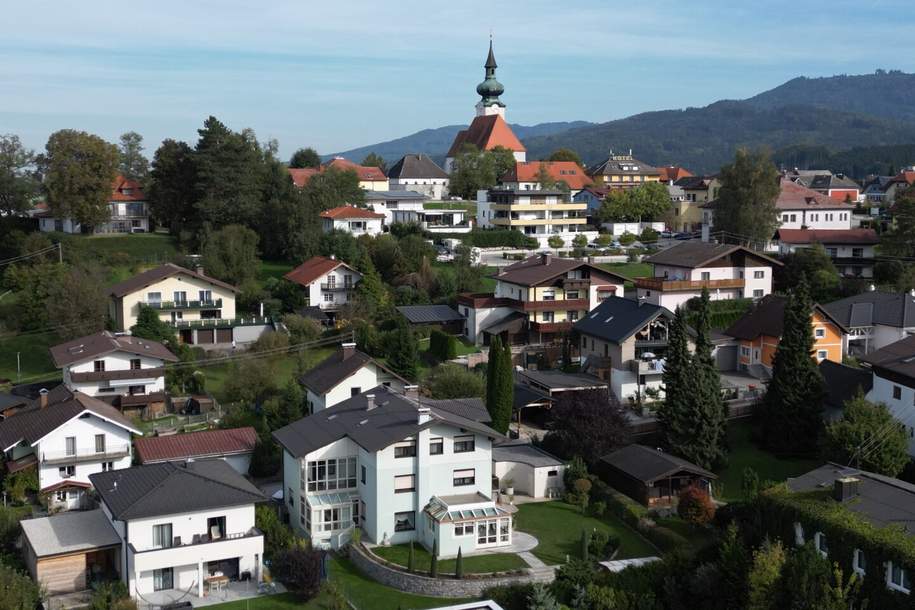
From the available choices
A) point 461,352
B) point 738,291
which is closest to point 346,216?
point 461,352

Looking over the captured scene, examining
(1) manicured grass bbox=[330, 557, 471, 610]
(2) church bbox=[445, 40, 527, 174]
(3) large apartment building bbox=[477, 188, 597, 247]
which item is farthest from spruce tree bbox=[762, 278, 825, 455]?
(2) church bbox=[445, 40, 527, 174]

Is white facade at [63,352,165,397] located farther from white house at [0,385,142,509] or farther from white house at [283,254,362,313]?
white house at [283,254,362,313]

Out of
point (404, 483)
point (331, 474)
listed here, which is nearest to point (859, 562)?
point (404, 483)

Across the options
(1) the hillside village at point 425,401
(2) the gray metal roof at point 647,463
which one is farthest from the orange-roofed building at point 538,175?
(2) the gray metal roof at point 647,463

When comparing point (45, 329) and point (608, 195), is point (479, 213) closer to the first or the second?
point (608, 195)

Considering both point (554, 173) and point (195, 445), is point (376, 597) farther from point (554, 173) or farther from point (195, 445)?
point (554, 173)

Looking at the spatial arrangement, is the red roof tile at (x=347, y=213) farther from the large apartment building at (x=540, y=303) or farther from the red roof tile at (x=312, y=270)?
the large apartment building at (x=540, y=303)
